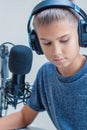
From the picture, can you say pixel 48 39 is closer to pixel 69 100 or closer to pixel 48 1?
pixel 48 1

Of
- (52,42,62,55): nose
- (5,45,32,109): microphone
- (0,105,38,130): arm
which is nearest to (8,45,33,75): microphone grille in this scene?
(5,45,32,109): microphone

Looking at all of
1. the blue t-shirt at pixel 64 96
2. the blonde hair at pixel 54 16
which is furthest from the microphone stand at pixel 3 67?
the blonde hair at pixel 54 16

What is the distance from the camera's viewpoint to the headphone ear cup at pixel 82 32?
0.82 m

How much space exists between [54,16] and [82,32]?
0.36 feet

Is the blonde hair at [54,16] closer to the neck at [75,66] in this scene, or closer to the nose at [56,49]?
the nose at [56,49]

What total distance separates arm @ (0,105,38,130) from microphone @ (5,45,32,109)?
0.07 m

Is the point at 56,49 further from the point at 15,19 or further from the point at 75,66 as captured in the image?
the point at 15,19

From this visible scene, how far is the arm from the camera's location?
1.14m

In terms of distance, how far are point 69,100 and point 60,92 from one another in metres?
0.05

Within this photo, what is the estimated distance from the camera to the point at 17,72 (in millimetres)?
1116

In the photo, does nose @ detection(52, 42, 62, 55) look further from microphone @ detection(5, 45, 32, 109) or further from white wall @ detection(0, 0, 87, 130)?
white wall @ detection(0, 0, 87, 130)

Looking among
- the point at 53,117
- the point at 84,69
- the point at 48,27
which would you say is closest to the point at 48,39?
the point at 48,27

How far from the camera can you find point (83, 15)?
0.82 metres

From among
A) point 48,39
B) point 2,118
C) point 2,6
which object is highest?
point 2,6
